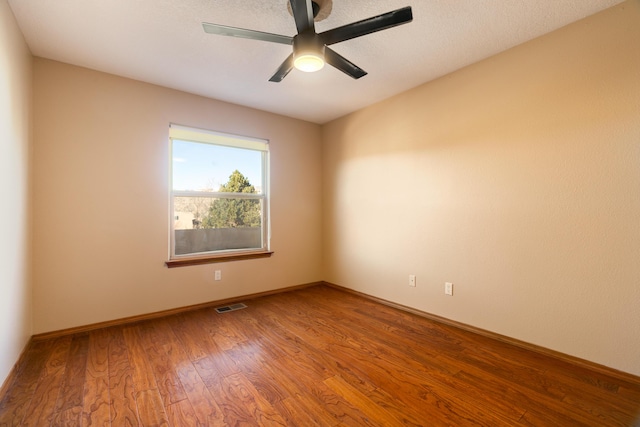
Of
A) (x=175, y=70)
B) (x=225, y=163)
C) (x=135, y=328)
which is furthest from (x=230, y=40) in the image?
(x=135, y=328)

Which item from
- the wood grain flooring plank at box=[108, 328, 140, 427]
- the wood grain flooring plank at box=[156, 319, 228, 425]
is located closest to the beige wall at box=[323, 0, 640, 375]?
the wood grain flooring plank at box=[156, 319, 228, 425]

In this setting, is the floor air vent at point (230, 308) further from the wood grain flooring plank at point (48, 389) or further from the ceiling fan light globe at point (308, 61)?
the ceiling fan light globe at point (308, 61)

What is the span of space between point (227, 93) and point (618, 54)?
3.35 metres

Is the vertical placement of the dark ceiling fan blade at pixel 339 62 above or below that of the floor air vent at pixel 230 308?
above

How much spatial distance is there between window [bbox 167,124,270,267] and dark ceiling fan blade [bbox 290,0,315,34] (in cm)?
205

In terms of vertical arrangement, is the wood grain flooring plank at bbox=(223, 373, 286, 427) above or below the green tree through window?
below

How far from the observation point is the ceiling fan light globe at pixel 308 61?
172cm

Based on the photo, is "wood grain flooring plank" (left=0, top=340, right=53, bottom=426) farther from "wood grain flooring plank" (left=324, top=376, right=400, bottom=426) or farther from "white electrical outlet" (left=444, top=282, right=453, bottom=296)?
"white electrical outlet" (left=444, top=282, right=453, bottom=296)

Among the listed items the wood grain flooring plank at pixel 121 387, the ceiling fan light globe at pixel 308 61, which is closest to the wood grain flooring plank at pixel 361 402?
the wood grain flooring plank at pixel 121 387

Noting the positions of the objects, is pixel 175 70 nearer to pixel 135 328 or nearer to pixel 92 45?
pixel 92 45

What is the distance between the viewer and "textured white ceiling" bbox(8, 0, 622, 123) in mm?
1858

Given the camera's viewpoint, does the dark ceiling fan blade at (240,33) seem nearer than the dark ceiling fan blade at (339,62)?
Yes

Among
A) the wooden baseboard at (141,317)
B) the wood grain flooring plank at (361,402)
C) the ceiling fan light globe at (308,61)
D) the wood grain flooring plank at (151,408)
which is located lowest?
the wood grain flooring plank at (361,402)

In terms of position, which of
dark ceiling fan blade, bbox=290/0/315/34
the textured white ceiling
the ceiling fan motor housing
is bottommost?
the ceiling fan motor housing
